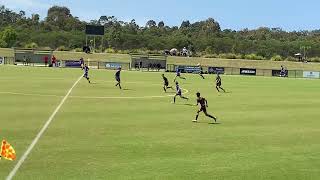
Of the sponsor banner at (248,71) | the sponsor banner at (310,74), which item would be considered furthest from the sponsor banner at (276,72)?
the sponsor banner at (310,74)

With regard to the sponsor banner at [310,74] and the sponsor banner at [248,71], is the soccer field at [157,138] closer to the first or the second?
the sponsor banner at [248,71]

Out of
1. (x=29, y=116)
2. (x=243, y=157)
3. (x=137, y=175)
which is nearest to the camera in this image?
(x=137, y=175)

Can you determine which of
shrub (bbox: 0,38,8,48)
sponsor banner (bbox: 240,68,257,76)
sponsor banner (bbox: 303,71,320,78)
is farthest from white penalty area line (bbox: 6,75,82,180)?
shrub (bbox: 0,38,8,48)

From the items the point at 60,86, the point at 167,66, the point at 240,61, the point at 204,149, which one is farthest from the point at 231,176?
the point at 240,61

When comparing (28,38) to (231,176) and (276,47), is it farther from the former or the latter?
(231,176)

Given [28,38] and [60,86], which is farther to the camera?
[28,38]

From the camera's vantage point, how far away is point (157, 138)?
25219mm

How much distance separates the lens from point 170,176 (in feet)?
58.2

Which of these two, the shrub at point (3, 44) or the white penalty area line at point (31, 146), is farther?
the shrub at point (3, 44)

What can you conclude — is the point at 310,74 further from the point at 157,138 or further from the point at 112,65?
the point at 157,138

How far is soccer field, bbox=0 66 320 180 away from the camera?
1864 centimetres

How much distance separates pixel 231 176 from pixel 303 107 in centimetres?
2585

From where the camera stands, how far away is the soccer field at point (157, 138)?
61.2 ft

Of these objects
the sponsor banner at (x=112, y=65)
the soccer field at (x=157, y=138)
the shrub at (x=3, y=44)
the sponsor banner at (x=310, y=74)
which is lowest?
the soccer field at (x=157, y=138)
